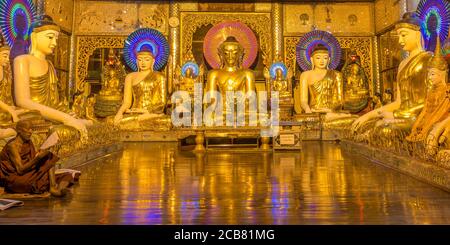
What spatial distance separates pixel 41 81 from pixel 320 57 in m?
5.23

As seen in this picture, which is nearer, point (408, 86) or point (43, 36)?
point (408, 86)

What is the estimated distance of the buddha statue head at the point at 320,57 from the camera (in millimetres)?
7707

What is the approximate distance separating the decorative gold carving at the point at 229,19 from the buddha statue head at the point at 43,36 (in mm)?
4230

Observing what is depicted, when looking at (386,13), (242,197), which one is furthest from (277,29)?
(242,197)

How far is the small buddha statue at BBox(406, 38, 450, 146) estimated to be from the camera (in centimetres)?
296

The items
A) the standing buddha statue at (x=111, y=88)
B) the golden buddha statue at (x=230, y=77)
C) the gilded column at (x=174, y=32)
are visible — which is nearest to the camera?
the golden buddha statue at (x=230, y=77)

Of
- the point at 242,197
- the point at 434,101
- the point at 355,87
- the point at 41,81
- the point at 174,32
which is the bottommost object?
the point at 242,197

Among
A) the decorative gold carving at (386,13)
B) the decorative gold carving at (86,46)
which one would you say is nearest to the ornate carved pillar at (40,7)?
the decorative gold carving at (86,46)

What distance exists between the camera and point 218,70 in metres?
6.99

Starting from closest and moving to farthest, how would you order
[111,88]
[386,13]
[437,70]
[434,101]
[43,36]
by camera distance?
[434,101], [437,70], [43,36], [386,13], [111,88]

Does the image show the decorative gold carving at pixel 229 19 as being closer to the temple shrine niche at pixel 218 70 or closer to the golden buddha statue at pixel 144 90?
the temple shrine niche at pixel 218 70

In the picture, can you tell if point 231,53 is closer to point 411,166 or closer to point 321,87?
point 321,87

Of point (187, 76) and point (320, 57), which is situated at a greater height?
point (320, 57)
